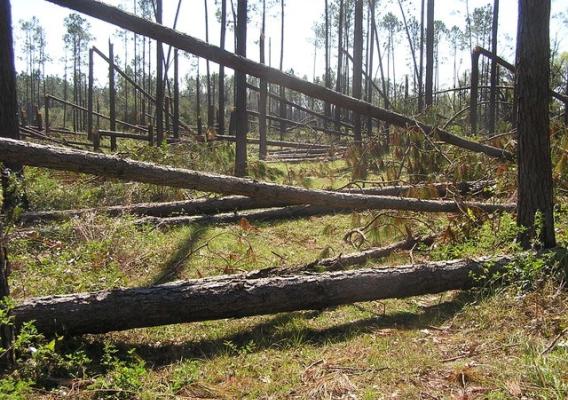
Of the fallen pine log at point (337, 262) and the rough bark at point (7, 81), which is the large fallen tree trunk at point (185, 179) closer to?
the fallen pine log at point (337, 262)

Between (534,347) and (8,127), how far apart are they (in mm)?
7871

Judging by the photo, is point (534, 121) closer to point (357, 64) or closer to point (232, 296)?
point (232, 296)

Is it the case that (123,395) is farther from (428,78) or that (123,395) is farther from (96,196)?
(428,78)

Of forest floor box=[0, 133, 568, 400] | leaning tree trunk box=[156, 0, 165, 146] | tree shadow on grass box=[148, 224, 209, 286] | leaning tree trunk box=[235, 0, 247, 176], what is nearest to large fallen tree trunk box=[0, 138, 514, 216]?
forest floor box=[0, 133, 568, 400]

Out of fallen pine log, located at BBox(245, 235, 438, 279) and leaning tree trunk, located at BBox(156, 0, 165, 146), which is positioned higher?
leaning tree trunk, located at BBox(156, 0, 165, 146)

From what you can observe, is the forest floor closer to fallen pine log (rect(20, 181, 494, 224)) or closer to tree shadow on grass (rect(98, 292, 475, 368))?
tree shadow on grass (rect(98, 292, 475, 368))

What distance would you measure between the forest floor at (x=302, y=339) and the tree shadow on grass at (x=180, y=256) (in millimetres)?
32

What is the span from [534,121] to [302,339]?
303 centimetres

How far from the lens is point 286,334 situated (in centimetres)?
418

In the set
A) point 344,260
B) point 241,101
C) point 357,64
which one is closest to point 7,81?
point 241,101

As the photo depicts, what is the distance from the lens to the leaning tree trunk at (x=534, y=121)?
4793 mm

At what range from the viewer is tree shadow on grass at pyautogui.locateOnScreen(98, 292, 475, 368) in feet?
12.8

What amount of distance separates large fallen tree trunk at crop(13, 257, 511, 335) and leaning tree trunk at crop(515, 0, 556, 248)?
588mm

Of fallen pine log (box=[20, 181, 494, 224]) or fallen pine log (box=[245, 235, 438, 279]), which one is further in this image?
fallen pine log (box=[20, 181, 494, 224])
